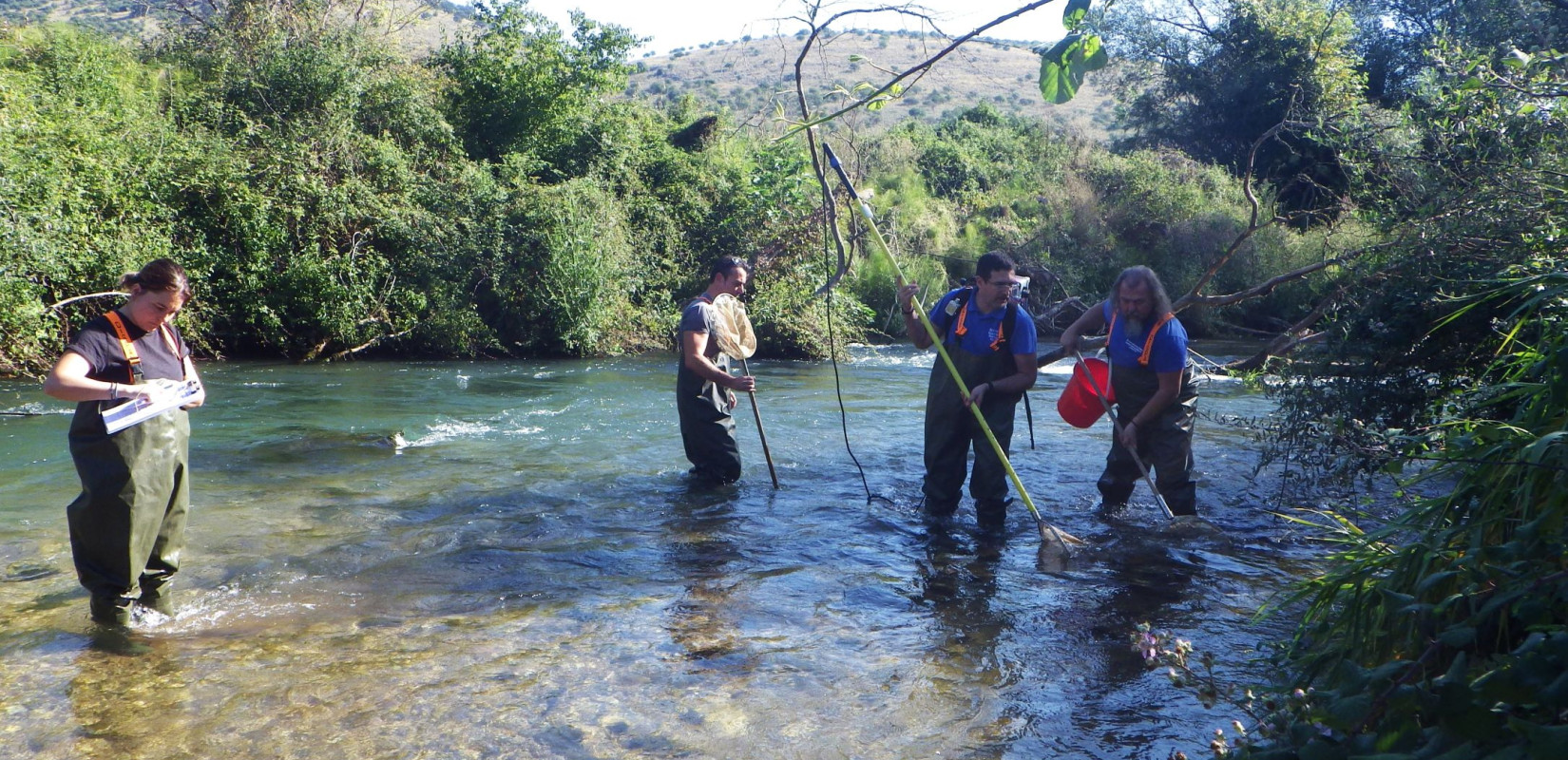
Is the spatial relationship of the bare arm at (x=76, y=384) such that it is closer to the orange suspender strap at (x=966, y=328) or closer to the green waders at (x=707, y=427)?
the green waders at (x=707, y=427)

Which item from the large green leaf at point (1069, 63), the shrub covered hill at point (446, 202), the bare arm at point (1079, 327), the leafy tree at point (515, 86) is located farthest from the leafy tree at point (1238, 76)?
the large green leaf at point (1069, 63)

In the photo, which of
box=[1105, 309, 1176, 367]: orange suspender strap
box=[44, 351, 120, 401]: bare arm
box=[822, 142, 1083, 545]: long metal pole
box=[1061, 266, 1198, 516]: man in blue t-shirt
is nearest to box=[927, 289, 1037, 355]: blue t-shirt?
box=[822, 142, 1083, 545]: long metal pole

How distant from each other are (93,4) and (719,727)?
82.2 metres

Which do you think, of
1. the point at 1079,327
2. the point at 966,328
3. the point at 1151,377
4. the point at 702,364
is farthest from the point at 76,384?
the point at 1151,377

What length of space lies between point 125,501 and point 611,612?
2.32 m

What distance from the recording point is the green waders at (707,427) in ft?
26.9

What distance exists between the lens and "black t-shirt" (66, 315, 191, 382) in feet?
16.1

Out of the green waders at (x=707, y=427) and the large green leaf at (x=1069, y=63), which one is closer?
the large green leaf at (x=1069, y=63)

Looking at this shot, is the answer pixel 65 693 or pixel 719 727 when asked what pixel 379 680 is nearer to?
pixel 65 693

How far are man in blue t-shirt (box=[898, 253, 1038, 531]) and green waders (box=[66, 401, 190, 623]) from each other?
4.05 metres

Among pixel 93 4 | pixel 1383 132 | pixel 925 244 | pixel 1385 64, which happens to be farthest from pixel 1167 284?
pixel 93 4

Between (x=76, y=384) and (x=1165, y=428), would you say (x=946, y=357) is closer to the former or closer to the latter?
(x=1165, y=428)

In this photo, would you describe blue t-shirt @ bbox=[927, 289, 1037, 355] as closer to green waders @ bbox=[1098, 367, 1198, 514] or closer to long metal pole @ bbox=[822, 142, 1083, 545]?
long metal pole @ bbox=[822, 142, 1083, 545]

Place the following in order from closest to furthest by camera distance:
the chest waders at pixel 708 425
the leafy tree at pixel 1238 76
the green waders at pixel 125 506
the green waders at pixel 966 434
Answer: the green waders at pixel 125 506, the green waders at pixel 966 434, the chest waders at pixel 708 425, the leafy tree at pixel 1238 76
